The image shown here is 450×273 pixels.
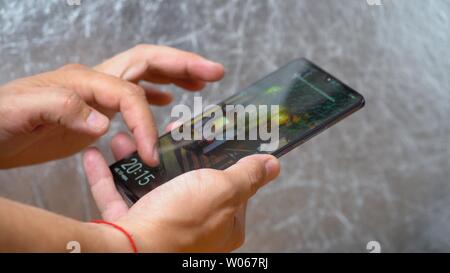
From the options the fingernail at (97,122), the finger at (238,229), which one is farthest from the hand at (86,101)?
the finger at (238,229)

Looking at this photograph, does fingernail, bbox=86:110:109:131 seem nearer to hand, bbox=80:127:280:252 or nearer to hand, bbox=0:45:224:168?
hand, bbox=0:45:224:168

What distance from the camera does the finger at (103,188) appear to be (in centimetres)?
57

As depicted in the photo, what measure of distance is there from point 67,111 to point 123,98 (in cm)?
6

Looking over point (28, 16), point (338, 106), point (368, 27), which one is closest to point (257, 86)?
point (338, 106)

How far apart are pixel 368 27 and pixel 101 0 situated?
39 cm

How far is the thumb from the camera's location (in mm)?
579

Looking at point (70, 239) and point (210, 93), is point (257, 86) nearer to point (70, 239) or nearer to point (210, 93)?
point (210, 93)

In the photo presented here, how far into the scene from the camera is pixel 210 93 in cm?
80

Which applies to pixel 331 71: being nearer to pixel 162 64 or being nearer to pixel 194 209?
pixel 162 64

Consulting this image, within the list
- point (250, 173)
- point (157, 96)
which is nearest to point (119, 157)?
point (157, 96)

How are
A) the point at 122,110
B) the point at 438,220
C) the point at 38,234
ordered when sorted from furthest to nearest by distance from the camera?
1. the point at 438,220
2. the point at 122,110
3. the point at 38,234

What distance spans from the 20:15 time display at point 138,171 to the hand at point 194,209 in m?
0.08

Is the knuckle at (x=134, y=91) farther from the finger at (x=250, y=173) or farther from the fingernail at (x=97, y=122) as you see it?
the finger at (x=250, y=173)

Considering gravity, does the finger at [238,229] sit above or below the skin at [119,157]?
below
